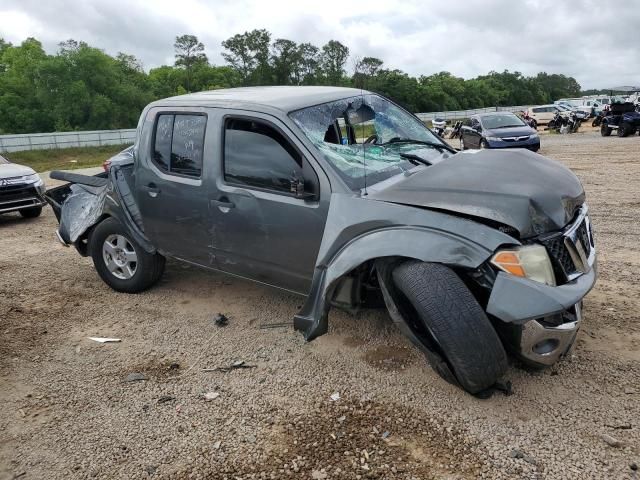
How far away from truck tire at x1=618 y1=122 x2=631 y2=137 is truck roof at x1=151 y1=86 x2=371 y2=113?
19.1 metres

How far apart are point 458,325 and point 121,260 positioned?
3.44 m

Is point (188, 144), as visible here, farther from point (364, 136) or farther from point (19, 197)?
point (19, 197)

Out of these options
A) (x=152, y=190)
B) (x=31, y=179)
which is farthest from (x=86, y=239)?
(x=31, y=179)

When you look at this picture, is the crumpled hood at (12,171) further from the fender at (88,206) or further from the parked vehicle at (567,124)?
the parked vehicle at (567,124)

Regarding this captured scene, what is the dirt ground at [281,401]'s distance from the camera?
8.13 feet

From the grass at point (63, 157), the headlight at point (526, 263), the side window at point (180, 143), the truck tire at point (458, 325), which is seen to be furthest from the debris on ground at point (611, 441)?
the grass at point (63, 157)

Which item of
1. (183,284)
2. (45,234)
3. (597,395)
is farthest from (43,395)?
(45,234)

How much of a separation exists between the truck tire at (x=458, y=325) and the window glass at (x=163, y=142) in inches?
96.9

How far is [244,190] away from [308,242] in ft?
2.17

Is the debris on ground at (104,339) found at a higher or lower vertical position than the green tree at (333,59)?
lower

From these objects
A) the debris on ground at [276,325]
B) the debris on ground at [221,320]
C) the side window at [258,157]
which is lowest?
the debris on ground at [221,320]

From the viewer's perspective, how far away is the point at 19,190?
8344 mm

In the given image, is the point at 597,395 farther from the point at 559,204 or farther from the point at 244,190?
the point at 244,190

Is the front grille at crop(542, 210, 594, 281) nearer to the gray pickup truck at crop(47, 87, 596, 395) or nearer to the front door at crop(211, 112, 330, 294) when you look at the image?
the gray pickup truck at crop(47, 87, 596, 395)
